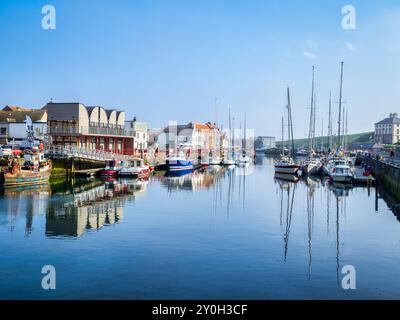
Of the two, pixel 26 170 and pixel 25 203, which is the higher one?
pixel 26 170

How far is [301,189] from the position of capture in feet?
186

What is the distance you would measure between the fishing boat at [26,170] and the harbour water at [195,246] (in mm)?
4189

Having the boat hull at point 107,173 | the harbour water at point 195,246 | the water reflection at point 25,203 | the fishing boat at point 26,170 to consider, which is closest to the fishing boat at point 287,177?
the harbour water at point 195,246

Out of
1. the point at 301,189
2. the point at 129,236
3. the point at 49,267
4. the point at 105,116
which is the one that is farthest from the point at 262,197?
the point at 105,116

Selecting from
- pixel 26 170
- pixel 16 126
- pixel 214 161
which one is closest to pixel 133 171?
pixel 26 170

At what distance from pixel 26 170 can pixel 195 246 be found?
110 ft

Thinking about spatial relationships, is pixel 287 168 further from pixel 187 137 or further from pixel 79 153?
pixel 187 137

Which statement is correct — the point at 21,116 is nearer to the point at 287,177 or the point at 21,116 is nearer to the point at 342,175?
the point at 287,177

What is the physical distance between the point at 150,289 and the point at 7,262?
7.71 metres

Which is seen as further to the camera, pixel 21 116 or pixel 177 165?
pixel 177 165

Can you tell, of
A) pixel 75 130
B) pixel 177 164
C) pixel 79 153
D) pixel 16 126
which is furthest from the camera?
pixel 177 164

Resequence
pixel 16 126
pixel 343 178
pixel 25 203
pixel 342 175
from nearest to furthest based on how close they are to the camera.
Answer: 1. pixel 25 203
2. pixel 343 178
3. pixel 342 175
4. pixel 16 126

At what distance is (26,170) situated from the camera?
53.0m

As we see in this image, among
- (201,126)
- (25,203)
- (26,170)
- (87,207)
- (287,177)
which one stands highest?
(201,126)
